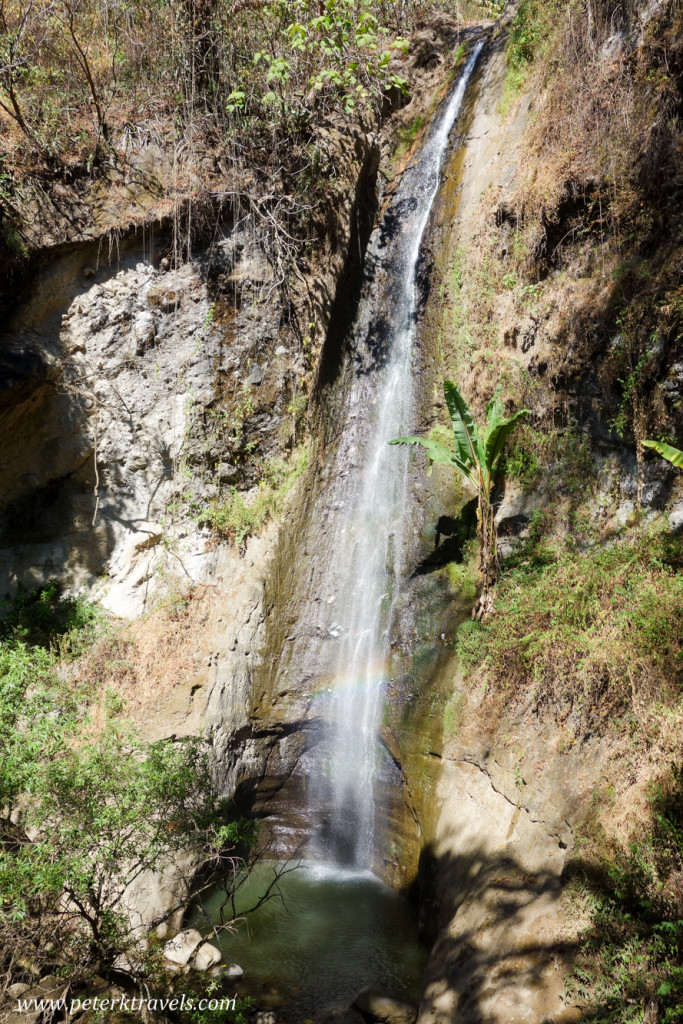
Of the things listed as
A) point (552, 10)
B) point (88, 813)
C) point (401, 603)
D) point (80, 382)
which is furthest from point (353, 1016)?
point (552, 10)

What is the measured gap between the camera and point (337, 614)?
8.61 m

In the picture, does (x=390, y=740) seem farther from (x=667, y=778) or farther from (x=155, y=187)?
(x=155, y=187)

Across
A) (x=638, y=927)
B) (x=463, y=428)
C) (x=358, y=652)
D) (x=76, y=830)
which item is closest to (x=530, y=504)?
(x=463, y=428)

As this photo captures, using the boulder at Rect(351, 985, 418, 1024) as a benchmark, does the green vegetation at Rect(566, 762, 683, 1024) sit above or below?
above

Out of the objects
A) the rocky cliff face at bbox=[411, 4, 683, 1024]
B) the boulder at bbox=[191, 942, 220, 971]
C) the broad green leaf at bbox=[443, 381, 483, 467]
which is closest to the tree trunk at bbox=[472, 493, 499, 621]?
the rocky cliff face at bbox=[411, 4, 683, 1024]

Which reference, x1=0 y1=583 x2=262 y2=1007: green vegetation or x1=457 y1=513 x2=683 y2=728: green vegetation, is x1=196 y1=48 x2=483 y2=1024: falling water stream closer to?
x1=0 y1=583 x2=262 y2=1007: green vegetation

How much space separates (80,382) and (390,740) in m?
7.00

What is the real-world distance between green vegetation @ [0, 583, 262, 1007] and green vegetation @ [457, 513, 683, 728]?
A: 3012 mm

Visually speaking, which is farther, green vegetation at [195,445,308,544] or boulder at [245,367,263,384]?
boulder at [245,367,263,384]

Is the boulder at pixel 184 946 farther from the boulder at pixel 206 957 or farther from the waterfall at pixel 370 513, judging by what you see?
the waterfall at pixel 370 513

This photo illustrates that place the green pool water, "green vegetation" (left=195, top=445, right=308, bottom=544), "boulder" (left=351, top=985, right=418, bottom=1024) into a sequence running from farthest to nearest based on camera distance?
"green vegetation" (left=195, top=445, right=308, bottom=544), the green pool water, "boulder" (left=351, top=985, right=418, bottom=1024)

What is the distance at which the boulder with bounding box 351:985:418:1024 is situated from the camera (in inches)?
199

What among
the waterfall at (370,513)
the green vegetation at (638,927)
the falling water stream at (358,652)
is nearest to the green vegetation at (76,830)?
the falling water stream at (358,652)

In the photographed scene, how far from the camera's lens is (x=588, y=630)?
570cm
